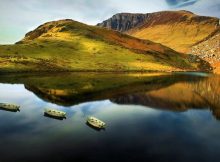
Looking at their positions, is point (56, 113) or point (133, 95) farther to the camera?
point (133, 95)

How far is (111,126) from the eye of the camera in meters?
65.9

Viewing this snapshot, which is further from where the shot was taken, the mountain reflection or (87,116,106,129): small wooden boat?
the mountain reflection

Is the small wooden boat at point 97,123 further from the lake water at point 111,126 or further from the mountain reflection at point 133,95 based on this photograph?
the mountain reflection at point 133,95

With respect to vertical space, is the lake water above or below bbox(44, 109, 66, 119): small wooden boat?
below

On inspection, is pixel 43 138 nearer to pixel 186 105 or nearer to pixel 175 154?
pixel 175 154

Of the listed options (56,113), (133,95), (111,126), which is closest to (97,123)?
(111,126)

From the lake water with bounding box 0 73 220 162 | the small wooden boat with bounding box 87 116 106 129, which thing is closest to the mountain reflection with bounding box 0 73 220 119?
the lake water with bounding box 0 73 220 162

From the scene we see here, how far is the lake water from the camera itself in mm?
47969

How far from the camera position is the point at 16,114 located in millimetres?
76500

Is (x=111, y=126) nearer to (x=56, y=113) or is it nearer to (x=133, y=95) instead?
(x=56, y=113)

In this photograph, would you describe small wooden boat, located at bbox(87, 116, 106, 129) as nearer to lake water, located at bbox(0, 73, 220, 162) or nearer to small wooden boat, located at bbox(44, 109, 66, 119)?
lake water, located at bbox(0, 73, 220, 162)

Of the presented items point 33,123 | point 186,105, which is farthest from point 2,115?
point 186,105

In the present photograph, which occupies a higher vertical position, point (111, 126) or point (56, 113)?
point (56, 113)

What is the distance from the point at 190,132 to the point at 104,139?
2081 cm
